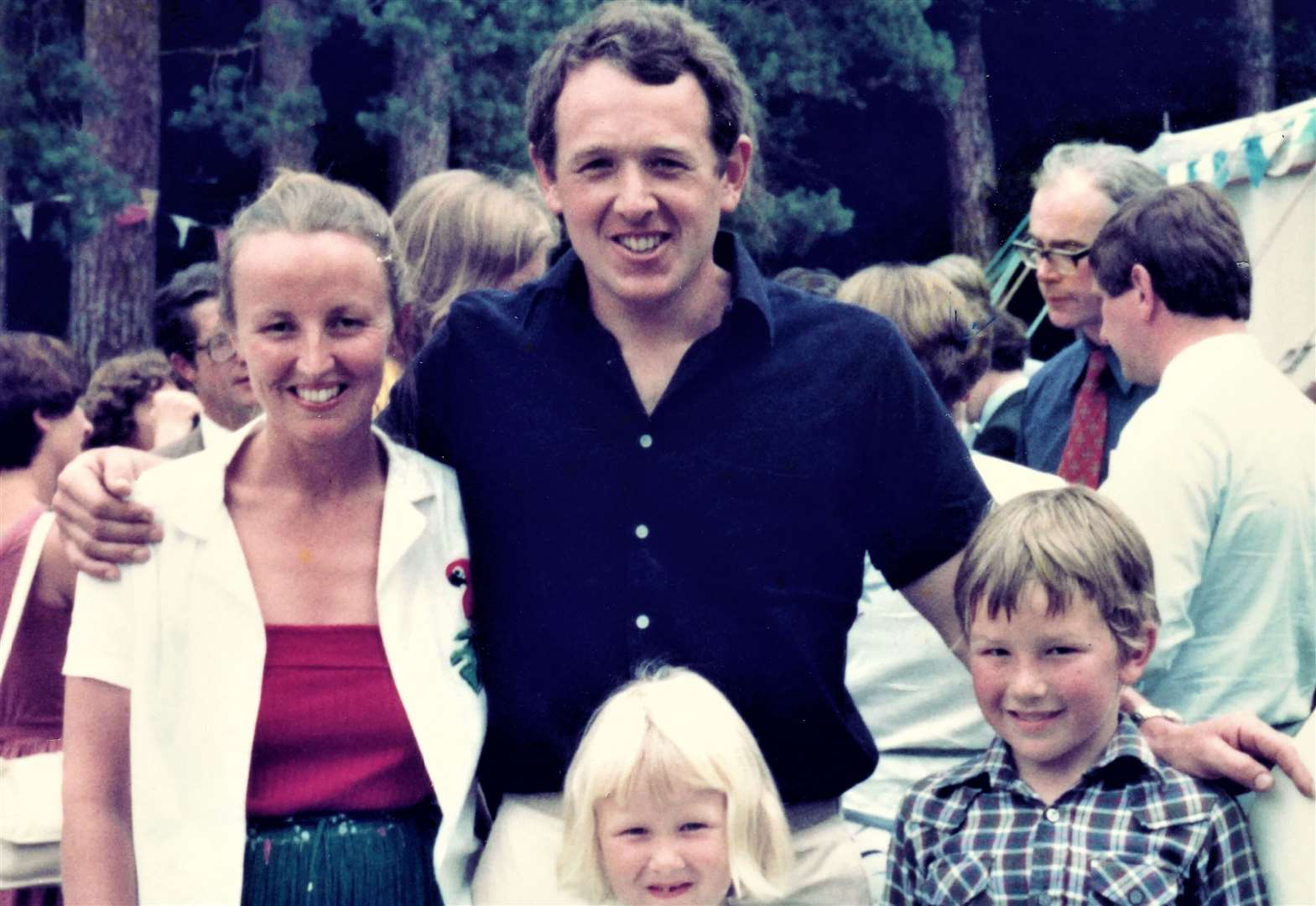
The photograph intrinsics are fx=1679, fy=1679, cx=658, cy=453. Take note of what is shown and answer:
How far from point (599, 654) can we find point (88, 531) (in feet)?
2.52

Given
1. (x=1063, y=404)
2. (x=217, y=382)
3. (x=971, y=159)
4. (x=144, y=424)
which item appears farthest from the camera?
(x=971, y=159)

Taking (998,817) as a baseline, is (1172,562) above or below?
above

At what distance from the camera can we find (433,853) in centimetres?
250

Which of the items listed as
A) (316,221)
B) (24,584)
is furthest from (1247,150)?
(24,584)

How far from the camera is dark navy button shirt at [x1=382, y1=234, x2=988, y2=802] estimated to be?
8.14 ft

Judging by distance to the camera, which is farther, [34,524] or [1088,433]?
[1088,433]

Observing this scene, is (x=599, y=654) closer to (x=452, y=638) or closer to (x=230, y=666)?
(x=452, y=638)

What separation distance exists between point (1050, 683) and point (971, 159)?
13450 mm

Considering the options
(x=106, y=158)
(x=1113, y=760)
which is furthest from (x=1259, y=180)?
(x=106, y=158)

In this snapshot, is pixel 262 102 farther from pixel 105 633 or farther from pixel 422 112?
pixel 105 633

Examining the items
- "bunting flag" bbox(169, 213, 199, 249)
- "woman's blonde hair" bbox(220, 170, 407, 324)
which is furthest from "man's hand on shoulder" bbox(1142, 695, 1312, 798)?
"bunting flag" bbox(169, 213, 199, 249)

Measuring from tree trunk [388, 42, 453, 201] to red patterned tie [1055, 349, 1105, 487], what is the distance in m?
8.99

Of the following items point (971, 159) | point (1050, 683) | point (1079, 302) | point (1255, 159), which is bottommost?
point (1050, 683)

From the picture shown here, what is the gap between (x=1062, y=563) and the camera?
98.1 inches
